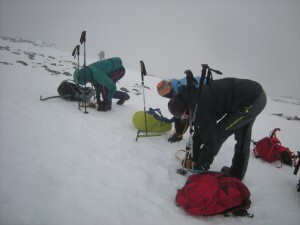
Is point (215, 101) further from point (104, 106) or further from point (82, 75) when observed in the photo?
point (82, 75)

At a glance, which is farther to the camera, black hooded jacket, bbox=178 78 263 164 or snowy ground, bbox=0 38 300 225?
black hooded jacket, bbox=178 78 263 164

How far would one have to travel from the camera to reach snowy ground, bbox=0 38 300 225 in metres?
3.18

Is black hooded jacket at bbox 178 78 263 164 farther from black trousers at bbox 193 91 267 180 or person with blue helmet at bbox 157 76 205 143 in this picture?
person with blue helmet at bbox 157 76 205 143

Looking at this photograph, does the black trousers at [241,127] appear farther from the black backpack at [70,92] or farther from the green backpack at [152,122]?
the black backpack at [70,92]

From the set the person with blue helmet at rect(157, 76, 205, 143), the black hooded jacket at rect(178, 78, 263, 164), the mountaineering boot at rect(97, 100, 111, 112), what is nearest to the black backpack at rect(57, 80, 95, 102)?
the mountaineering boot at rect(97, 100, 111, 112)

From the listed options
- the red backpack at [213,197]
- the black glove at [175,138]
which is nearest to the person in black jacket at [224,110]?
the red backpack at [213,197]

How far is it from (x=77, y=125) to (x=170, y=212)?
3.70 m

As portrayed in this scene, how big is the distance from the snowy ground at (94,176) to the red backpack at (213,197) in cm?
18

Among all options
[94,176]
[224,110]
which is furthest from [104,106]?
[224,110]

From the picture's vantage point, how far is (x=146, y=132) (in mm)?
6352

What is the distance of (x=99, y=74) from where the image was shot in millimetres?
7602

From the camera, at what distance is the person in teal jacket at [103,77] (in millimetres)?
7477

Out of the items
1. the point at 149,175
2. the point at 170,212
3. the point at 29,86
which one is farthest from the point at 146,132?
the point at 29,86

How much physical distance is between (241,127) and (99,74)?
5.04 meters
